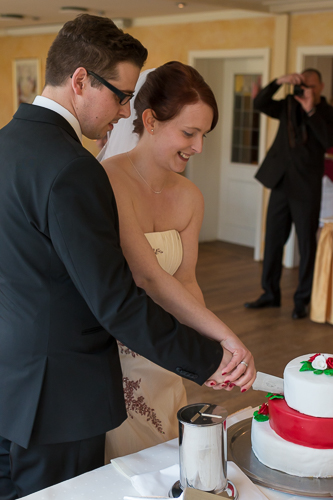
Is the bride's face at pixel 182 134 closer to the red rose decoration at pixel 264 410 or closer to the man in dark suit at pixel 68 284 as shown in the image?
the man in dark suit at pixel 68 284

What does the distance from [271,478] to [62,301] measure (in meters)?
0.64

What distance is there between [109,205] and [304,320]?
390cm

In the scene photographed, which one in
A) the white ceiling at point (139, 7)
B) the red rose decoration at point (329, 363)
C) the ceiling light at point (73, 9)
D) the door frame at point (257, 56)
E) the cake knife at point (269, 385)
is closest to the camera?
the red rose decoration at point (329, 363)

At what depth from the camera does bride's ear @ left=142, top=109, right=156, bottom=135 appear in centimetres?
177

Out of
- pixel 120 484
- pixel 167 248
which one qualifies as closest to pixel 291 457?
pixel 120 484

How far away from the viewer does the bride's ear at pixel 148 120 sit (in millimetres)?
1773

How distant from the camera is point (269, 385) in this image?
1533mm

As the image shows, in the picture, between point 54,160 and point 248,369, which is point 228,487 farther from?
point 54,160

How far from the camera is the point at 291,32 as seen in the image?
20.2ft

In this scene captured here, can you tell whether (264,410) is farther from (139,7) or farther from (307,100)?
(139,7)

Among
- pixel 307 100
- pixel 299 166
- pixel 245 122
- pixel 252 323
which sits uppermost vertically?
pixel 307 100

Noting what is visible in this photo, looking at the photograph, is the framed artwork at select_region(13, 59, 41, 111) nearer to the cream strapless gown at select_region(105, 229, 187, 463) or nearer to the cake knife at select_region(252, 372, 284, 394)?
the cream strapless gown at select_region(105, 229, 187, 463)

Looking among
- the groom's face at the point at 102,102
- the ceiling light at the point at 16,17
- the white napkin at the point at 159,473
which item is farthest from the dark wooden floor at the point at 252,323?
the ceiling light at the point at 16,17

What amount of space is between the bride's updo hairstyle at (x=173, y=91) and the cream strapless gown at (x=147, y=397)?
42cm
